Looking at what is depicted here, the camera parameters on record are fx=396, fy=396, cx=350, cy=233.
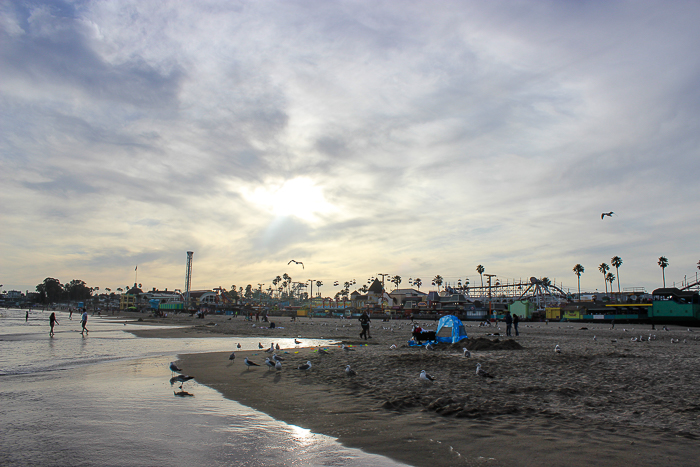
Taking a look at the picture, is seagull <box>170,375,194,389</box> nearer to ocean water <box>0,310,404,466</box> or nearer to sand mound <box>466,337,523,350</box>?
ocean water <box>0,310,404,466</box>

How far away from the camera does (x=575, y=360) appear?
14.9 meters

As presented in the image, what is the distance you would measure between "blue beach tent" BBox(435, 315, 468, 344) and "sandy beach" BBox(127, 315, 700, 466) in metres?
5.45

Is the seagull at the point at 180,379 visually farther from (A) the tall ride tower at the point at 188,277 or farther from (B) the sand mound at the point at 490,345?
(A) the tall ride tower at the point at 188,277

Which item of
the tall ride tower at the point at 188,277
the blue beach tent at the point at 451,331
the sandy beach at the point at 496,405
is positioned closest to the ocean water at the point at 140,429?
the sandy beach at the point at 496,405

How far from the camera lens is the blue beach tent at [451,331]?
2138 cm

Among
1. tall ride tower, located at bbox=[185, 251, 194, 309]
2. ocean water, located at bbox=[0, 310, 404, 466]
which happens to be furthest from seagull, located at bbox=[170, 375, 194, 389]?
tall ride tower, located at bbox=[185, 251, 194, 309]

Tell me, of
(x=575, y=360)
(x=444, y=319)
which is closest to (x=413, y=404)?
(x=575, y=360)

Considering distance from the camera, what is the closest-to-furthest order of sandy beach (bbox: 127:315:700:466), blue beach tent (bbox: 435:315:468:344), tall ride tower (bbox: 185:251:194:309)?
sandy beach (bbox: 127:315:700:466) → blue beach tent (bbox: 435:315:468:344) → tall ride tower (bbox: 185:251:194:309)

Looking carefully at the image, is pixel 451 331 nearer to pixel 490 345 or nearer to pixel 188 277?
pixel 490 345

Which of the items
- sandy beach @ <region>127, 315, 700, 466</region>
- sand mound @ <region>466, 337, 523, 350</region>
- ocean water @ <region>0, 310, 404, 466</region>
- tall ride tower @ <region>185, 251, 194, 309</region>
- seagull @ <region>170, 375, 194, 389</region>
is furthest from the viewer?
tall ride tower @ <region>185, 251, 194, 309</region>

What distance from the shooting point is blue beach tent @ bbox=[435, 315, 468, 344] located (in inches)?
842

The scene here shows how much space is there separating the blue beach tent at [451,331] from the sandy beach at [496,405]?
17.9 feet

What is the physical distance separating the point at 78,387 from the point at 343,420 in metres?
8.43

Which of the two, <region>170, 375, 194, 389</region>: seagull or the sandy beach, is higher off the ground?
the sandy beach
